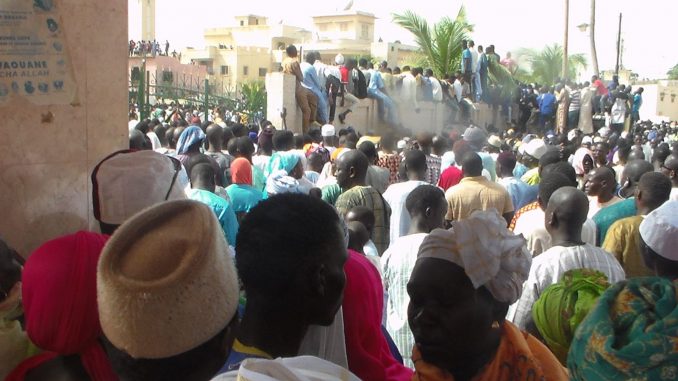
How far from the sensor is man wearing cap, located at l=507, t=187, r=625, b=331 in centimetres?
335

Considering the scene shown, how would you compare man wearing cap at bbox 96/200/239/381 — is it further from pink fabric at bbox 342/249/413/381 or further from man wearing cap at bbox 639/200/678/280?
man wearing cap at bbox 639/200/678/280

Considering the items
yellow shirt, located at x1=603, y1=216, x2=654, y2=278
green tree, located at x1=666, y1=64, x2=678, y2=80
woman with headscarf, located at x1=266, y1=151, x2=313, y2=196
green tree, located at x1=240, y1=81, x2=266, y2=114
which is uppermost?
green tree, located at x1=666, y1=64, x2=678, y2=80

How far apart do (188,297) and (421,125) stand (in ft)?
56.1

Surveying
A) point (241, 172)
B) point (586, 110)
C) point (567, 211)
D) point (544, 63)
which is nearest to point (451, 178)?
point (241, 172)

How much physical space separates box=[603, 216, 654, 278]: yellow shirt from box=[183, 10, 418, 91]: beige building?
3754cm

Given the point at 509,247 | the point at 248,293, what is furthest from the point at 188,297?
the point at 509,247

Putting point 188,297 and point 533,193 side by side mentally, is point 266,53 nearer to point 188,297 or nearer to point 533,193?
point 533,193

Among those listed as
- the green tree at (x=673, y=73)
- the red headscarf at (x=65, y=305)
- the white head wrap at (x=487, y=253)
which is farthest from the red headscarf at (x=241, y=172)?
the green tree at (x=673, y=73)

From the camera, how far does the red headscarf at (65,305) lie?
1811 mm

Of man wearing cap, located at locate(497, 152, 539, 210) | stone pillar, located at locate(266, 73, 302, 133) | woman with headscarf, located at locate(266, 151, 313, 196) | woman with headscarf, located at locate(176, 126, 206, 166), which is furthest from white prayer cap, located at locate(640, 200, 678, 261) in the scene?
stone pillar, located at locate(266, 73, 302, 133)

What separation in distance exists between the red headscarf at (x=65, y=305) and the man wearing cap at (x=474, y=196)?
4084 millimetres

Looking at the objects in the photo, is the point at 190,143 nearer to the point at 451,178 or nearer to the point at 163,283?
the point at 451,178

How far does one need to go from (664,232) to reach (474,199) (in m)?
2.75

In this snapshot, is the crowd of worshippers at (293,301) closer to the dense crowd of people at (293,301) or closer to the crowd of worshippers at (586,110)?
the dense crowd of people at (293,301)
